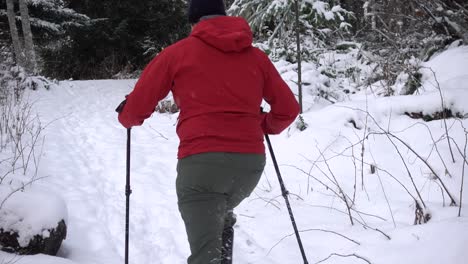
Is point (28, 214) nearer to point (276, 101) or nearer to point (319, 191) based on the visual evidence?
point (276, 101)

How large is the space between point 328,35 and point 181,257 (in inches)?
262

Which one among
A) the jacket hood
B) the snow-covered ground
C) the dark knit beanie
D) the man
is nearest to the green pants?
the man

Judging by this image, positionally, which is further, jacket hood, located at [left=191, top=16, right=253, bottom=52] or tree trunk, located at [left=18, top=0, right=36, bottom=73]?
tree trunk, located at [left=18, top=0, right=36, bottom=73]

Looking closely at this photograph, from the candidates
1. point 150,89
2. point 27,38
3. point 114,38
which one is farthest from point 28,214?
point 114,38

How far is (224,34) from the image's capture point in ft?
6.52

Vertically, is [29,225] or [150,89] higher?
[150,89]

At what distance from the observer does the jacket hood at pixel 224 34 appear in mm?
1963

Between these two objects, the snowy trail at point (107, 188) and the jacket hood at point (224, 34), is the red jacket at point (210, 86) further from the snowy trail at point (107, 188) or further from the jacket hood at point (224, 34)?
the snowy trail at point (107, 188)

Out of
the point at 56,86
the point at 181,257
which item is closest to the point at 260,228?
the point at 181,257

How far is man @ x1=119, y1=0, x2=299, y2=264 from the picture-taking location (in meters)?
1.97

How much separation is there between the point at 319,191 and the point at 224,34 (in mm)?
2801

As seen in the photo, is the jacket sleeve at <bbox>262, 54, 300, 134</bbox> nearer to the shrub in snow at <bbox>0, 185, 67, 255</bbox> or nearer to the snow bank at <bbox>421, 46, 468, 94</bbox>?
the shrub in snow at <bbox>0, 185, 67, 255</bbox>

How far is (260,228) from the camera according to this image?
3750mm

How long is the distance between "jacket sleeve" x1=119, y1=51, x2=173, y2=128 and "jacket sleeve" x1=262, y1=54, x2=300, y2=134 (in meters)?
0.57
